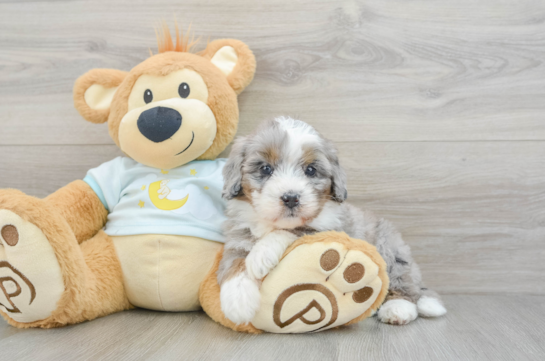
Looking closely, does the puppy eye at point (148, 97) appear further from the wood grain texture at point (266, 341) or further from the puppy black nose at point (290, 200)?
the wood grain texture at point (266, 341)

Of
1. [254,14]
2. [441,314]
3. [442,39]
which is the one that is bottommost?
[441,314]

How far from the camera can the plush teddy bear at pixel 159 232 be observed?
4.28 feet

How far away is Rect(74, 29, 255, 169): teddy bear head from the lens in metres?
1.57

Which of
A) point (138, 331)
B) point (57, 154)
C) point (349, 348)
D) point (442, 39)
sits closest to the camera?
point (349, 348)

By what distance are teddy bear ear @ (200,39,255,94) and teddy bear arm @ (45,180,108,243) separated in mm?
750

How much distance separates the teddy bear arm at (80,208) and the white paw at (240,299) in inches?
27.5

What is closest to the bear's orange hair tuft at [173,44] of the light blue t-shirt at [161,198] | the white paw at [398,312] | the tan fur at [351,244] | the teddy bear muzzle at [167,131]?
the teddy bear muzzle at [167,131]

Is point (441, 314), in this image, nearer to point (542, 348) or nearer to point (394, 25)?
point (542, 348)

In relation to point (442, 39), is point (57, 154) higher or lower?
lower

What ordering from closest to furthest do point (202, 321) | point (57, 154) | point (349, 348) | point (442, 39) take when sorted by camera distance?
point (349, 348) → point (202, 321) → point (442, 39) → point (57, 154)

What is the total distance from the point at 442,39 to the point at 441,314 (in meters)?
1.24

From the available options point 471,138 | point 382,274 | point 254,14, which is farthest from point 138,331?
point 471,138

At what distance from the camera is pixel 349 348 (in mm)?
1277

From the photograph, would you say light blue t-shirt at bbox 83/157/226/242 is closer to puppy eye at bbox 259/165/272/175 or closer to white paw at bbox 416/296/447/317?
puppy eye at bbox 259/165/272/175
